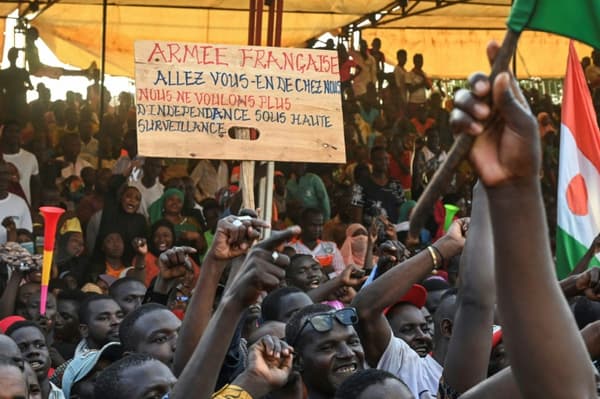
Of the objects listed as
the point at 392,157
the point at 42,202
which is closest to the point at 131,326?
the point at 42,202

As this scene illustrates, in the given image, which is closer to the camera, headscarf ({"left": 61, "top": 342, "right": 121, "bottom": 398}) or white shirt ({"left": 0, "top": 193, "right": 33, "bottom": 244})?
headscarf ({"left": 61, "top": 342, "right": 121, "bottom": 398})

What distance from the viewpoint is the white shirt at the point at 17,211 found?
9648 millimetres

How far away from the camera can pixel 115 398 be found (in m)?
3.92

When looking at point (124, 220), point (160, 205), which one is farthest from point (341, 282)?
point (160, 205)

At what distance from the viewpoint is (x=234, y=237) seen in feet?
12.1

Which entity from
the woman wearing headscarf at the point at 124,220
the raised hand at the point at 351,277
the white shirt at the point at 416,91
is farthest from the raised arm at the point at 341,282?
A: the white shirt at the point at 416,91

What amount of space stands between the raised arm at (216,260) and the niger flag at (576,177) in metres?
3.22

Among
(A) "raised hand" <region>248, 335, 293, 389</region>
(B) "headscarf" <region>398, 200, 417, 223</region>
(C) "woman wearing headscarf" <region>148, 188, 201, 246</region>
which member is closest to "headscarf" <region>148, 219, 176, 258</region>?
(C) "woman wearing headscarf" <region>148, 188, 201, 246</region>

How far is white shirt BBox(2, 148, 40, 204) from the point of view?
1116 cm

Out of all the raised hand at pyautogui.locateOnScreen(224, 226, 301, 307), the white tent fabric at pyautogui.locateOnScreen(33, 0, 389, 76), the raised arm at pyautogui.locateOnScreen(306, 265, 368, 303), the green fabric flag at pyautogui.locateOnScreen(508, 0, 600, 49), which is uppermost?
the white tent fabric at pyautogui.locateOnScreen(33, 0, 389, 76)

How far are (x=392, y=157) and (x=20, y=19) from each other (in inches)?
160

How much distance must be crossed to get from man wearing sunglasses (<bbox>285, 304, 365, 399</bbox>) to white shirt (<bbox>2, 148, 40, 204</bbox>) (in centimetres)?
691

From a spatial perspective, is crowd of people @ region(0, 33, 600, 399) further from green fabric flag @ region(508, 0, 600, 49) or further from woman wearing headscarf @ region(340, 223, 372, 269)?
green fabric flag @ region(508, 0, 600, 49)

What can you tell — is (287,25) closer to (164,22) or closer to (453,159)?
(164,22)
